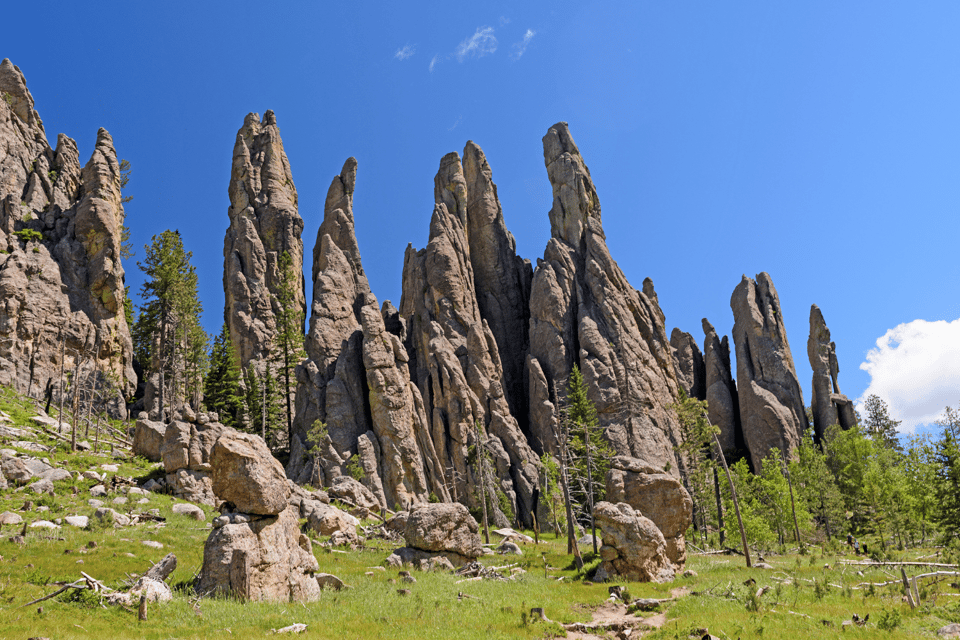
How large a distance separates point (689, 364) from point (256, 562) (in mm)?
93156

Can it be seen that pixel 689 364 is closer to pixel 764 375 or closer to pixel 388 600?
pixel 764 375

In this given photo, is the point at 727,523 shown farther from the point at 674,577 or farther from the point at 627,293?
the point at 627,293

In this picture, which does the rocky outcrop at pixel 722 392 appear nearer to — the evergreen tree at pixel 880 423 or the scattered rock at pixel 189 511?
the evergreen tree at pixel 880 423

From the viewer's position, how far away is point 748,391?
290ft

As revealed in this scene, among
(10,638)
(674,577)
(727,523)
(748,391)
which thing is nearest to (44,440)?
(10,638)

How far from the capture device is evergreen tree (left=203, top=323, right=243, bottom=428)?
6850 cm

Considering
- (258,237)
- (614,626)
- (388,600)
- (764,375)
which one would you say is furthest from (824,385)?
(258,237)

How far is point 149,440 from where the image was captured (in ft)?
148

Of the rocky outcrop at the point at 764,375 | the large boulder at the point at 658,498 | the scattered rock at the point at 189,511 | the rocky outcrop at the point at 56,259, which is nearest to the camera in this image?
the large boulder at the point at 658,498

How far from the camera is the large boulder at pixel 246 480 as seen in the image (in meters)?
24.1

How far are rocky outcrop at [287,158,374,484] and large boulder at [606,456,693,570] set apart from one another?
1135 inches

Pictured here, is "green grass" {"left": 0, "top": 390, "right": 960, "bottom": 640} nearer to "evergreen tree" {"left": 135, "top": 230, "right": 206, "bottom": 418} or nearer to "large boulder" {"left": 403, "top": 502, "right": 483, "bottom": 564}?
"large boulder" {"left": 403, "top": 502, "right": 483, "bottom": 564}

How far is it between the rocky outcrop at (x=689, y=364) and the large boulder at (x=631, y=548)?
70578 mm

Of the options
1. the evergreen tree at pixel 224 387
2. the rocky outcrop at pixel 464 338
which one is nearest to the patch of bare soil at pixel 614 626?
the rocky outcrop at pixel 464 338
